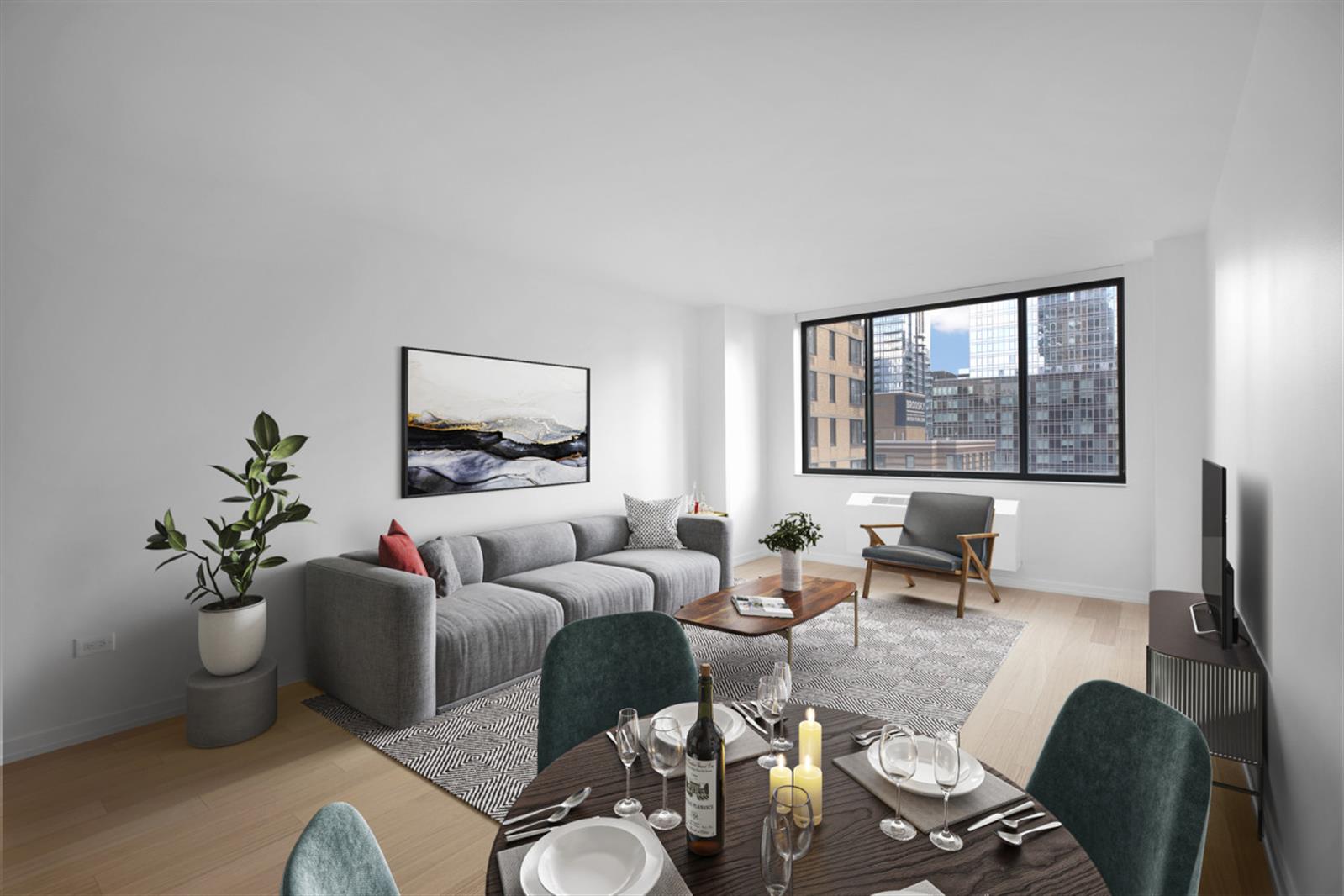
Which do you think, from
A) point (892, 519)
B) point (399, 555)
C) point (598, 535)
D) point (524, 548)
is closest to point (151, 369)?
point (399, 555)

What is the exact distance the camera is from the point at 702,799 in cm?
106

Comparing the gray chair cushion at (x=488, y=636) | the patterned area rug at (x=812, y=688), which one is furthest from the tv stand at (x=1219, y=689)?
the gray chair cushion at (x=488, y=636)

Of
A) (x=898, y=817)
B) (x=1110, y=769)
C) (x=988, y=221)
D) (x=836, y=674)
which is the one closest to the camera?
(x=898, y=817)

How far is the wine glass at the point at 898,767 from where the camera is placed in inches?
44.7

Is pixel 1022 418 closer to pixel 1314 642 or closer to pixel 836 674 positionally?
pixel 836 674

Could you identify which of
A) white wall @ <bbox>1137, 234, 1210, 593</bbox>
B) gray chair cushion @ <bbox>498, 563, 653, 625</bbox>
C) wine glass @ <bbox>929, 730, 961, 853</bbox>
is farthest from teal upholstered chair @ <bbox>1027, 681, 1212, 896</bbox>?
white wall @ <bbox>1137, 234, 1210, 593</bbox>

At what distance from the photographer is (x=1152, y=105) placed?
2648 millimetres

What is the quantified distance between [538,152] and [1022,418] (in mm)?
4700

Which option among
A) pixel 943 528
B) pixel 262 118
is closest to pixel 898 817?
pixel 262 118

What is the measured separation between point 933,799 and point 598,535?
3.88 meters

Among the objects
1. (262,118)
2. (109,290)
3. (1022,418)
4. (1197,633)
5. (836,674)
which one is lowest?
(836,674)

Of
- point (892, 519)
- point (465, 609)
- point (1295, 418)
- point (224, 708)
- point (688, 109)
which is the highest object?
point (688, 109)

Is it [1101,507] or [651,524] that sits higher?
[1101,507]

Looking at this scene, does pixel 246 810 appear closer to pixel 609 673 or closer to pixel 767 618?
pixel 609 673
